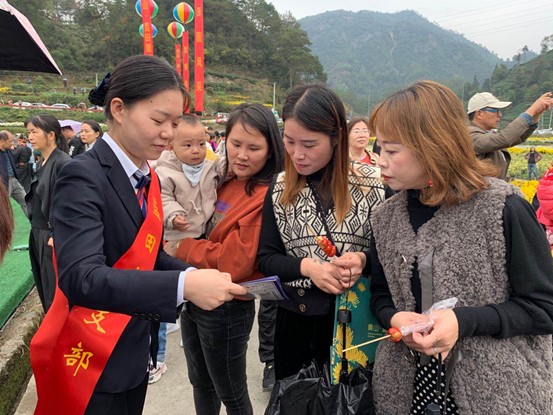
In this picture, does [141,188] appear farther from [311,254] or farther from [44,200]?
[44,200]

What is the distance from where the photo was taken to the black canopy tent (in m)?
2.09

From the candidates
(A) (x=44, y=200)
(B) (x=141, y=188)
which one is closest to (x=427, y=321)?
(B) (x=141, y=188)

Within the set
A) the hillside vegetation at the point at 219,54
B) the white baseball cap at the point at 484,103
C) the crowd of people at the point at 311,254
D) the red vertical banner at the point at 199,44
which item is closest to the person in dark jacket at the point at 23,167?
the crowd of people at the point at 311,254

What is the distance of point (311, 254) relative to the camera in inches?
62.6

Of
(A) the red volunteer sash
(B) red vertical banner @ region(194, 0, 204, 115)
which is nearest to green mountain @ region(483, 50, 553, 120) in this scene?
(B) red vertical banner @ region(194, 0, 204, 115)

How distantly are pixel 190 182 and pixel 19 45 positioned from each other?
1.40 meters

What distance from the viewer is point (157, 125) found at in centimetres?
129

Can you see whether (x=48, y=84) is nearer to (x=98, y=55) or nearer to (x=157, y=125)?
(x=98, y=55)

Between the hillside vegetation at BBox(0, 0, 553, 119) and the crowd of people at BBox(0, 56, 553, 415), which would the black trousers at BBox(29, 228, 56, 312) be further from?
the hillside vegetation at BBox(0, 0, 553, 119)

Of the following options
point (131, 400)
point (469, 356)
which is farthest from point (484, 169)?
point (131, 400)

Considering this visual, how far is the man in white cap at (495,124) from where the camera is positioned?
3230 millimetres

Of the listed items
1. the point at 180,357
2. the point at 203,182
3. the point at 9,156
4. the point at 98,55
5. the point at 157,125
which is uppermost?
the point at 98,55

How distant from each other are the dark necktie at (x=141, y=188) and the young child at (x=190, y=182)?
502 mm

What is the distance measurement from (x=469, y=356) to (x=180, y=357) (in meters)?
2.49
